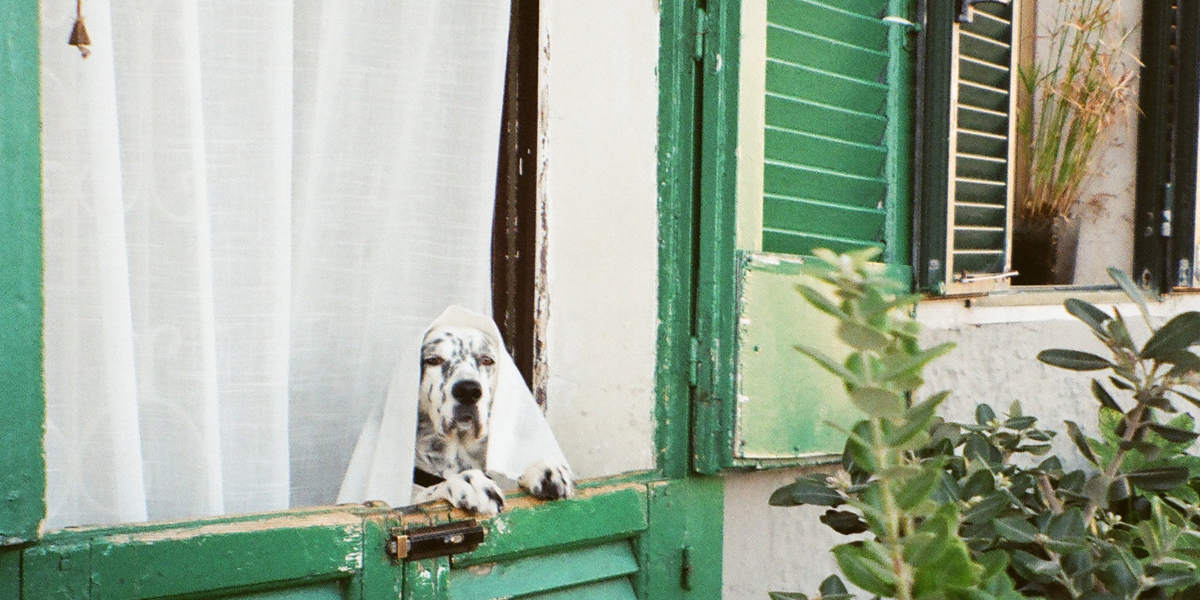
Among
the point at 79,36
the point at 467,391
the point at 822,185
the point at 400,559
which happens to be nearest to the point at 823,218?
the point at 822,185

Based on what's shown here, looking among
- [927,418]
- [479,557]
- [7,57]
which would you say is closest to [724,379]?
[479,557]

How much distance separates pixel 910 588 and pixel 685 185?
1791 mm

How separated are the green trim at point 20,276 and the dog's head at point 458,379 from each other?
0.89 meters

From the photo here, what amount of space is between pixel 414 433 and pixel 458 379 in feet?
0.60

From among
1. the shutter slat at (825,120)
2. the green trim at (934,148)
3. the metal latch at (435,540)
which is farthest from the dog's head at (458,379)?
the green trim at (934,148)

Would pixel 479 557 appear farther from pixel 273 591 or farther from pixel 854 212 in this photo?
pixel 854 212

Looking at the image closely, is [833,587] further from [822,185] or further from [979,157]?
[979,157]

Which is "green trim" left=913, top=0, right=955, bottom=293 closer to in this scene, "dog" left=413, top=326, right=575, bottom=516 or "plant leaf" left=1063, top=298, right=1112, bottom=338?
"dog" left=413, top=326, right=575, bottom=516

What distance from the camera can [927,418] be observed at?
30.5 inches

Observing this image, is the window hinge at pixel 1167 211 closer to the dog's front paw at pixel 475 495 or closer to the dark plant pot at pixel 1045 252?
the dark plant pot at pixel 1045 252

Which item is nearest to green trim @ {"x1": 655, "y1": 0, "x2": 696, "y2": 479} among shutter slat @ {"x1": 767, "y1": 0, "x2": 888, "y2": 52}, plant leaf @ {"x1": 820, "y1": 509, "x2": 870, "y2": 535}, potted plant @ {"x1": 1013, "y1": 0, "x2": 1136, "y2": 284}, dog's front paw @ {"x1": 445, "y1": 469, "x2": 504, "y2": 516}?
shutter slat @ {"x1": 767, "y1": 0, "x2": 888, "y2": 52}

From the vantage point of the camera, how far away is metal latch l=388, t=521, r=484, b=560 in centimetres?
202

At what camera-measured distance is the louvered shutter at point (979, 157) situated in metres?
2.92

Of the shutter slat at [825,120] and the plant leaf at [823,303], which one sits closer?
the plant leaf at [823,303]
